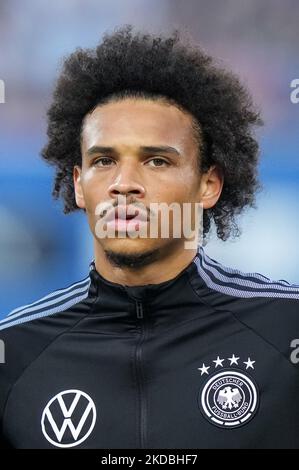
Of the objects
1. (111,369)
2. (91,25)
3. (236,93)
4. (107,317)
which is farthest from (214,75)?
(111,369)

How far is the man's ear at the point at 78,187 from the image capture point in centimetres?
190

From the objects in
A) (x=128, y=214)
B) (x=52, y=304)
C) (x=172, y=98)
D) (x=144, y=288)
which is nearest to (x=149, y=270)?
(x=144, y=288)

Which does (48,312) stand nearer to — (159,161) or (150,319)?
(150,319)

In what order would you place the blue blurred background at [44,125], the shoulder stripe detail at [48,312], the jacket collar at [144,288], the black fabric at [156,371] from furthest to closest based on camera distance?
1. the blue blurred background at [44,125]
2. the shoulder stripe detail at [48,312]
3. the jacket collar at [144,288]
4. the black fabric at [156,371]

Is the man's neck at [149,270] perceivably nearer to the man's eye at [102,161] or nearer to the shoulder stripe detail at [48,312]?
the shoulder stripe detail at [48,312]

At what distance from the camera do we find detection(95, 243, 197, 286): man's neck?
1.79m

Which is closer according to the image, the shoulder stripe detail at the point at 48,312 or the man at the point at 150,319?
the man at the point at 150,319

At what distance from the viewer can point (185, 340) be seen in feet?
5.63

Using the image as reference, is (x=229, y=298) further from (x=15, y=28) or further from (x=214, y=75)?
(x=15, y=28)

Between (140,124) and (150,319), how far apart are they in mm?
510

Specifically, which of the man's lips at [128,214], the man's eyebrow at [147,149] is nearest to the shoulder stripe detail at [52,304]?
the man's lips at [128,214]

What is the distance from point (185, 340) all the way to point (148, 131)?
0.55m

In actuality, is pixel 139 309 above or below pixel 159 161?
below

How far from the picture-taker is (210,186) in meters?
1.92
